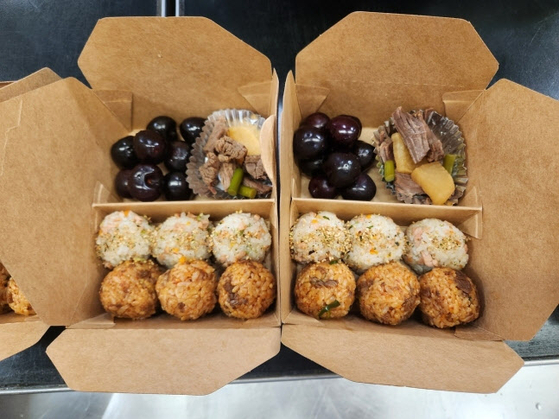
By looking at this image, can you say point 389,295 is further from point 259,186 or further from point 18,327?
point 18,327

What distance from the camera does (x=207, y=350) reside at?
4.50ft

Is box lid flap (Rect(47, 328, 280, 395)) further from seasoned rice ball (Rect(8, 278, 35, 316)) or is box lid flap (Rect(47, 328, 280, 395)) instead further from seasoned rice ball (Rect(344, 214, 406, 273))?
seasoned rice ball (Rect(344, 214, 406, 273))

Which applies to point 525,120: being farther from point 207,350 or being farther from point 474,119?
point 207,350

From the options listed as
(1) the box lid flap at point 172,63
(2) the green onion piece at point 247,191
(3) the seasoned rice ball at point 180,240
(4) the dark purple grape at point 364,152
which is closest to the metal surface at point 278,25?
(1) the box lid flap at point 172,63

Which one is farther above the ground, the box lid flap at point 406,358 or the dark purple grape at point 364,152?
the dark purple grape at point 364,152

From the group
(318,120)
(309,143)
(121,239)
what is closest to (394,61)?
(318,120)

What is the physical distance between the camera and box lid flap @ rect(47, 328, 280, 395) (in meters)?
1.33

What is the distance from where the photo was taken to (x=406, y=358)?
1.39 m

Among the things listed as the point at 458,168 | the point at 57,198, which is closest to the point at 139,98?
the point at 57,198

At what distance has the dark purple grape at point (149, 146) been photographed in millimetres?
1858

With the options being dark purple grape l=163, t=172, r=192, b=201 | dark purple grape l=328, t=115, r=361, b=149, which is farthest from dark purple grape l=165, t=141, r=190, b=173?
dark purple grape l=328, t=115, r=361, b=149

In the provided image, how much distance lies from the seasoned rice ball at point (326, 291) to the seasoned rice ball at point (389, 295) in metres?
0.08

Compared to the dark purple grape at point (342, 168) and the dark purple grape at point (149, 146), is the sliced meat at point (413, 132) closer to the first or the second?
the dark purple grape at point (342, 168)

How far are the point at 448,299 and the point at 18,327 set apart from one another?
1857 mm
